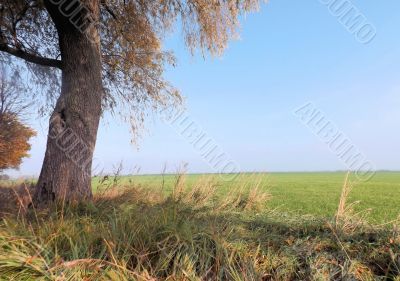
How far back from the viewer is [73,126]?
6.71m

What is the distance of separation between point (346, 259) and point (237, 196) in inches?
204

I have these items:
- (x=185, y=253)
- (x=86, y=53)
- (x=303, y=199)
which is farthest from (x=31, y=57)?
(x=303, y=199)

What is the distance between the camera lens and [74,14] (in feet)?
23.3

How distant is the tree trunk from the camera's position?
6434 millimetres

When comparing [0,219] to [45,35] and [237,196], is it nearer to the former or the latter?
[237,196]

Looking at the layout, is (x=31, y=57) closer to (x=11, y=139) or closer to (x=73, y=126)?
(x=73, y=126)

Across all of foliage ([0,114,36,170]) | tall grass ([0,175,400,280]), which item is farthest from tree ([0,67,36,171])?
tall grass ([0,175,400,280])

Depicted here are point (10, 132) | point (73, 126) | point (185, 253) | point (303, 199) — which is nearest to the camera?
point (185, 253)

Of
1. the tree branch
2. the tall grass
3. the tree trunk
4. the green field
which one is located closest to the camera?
the tall grass

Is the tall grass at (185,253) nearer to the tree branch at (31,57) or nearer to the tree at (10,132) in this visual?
the tree branch at (31,57)

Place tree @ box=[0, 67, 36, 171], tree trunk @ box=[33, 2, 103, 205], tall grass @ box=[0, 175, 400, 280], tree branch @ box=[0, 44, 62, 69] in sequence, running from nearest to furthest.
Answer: tall grass @ box=[0, 175, 400, 280]
tree trunk @ box=[33, 2, 103, 205]
tree branch @ box=[0, 44, 62, 69]
tree @ box=[0, 67, 36, 171]

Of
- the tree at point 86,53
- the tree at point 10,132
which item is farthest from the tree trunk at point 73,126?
the tree at point 10,132

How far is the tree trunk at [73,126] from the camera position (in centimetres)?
643

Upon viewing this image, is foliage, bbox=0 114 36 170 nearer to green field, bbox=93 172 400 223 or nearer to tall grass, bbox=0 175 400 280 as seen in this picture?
green field, bbox=93 172 400 223
